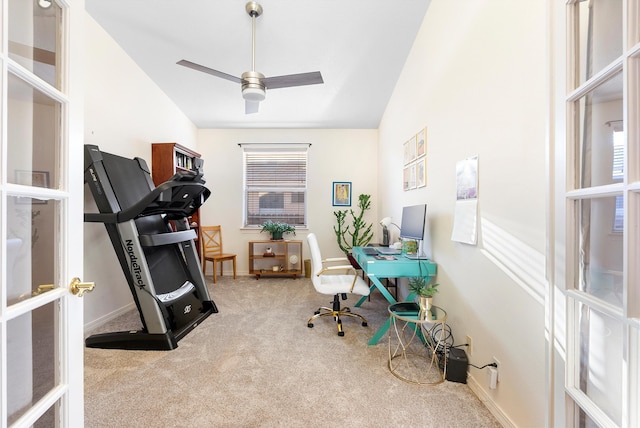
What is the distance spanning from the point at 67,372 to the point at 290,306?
8.52 ft

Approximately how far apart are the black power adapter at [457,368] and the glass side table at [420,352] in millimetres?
43

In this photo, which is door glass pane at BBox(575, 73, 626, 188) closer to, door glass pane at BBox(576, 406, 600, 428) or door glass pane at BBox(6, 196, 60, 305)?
door glass pane at BBox(576, 406, 600, 428)

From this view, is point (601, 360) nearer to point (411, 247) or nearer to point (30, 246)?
point (30, 246)

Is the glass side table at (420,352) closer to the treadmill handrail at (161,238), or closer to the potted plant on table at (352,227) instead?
the treadmill handrail at (161,238)

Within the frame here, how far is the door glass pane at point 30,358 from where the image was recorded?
25.2 inches

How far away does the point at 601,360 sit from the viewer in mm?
728

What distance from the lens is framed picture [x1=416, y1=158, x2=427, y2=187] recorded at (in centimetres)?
247

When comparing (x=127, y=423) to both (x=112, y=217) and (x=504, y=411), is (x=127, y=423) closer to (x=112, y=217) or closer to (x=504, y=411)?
(x=112, y=217)

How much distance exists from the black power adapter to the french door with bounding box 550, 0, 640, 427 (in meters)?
0.96

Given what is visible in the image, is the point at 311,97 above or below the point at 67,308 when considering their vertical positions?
above

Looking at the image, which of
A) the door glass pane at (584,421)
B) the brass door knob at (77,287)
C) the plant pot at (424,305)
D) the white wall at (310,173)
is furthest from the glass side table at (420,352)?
the white wall at (310,173)

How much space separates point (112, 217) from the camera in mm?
2211

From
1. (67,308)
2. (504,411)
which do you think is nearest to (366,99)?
(504,411)

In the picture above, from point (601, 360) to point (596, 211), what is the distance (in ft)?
1.33
